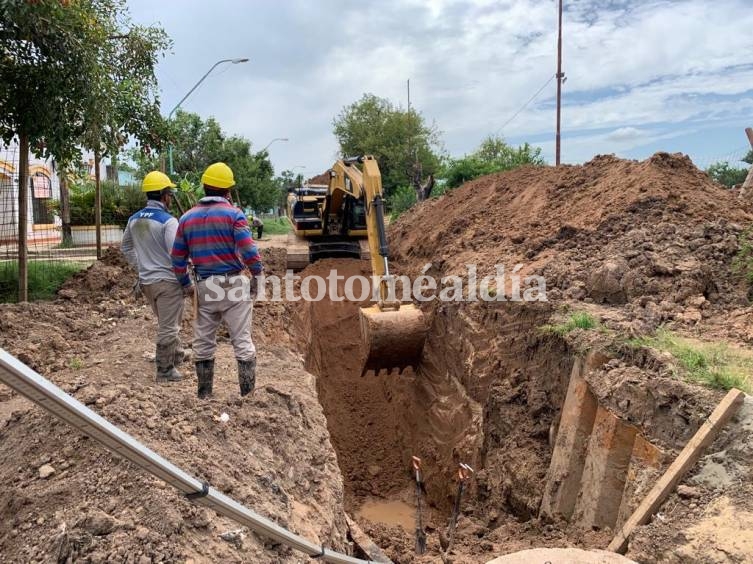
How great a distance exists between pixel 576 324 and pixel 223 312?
3.51 meters

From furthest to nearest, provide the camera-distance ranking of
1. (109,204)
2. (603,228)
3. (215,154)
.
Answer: (215,154)
(109,204)
(603,228)

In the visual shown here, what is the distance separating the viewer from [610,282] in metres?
6.90

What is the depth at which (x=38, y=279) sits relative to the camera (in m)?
9.23

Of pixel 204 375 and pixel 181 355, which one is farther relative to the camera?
pixel 181 355

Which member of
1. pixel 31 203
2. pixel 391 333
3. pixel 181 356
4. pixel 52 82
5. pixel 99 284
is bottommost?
pixel 391 333

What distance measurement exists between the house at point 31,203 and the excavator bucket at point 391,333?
18.1ft

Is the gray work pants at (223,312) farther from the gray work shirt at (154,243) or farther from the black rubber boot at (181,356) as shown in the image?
the black rubber boot at (181,356)

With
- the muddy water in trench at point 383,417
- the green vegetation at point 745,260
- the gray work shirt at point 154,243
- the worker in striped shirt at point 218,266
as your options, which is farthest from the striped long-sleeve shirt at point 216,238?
the green vegetation at point 745,260

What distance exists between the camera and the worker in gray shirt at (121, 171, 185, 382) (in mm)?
5359

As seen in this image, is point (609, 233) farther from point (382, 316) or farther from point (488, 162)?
point (488, 162)

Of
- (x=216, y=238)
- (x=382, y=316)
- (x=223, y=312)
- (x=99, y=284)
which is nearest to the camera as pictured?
→ (x=216, y=238)

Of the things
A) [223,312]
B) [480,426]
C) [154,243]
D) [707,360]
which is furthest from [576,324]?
[154,243]

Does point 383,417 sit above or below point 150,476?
below

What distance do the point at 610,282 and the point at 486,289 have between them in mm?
1771
